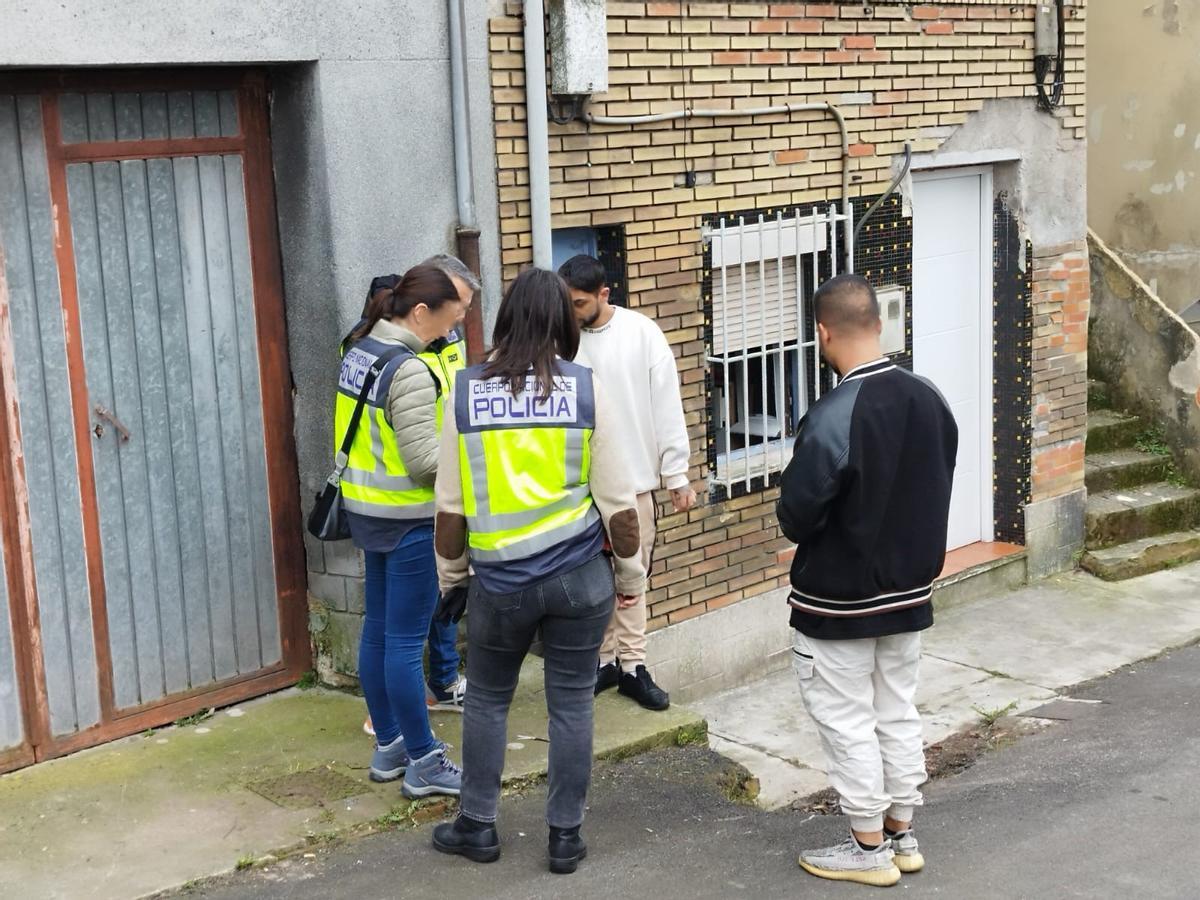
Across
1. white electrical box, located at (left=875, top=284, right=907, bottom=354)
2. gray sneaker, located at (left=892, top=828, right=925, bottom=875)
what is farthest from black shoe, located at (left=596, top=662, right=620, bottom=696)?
white electrical box, located at (left=875, top=284, right=907, bottom=354)

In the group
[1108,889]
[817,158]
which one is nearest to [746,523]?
[817,158]

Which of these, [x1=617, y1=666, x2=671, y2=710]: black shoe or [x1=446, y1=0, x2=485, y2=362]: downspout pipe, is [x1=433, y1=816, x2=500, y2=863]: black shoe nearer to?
[x1=617, y1=666, x2=671, y2=710]: black shoe

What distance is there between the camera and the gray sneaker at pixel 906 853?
4863 millimetres

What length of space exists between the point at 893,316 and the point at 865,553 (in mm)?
3981

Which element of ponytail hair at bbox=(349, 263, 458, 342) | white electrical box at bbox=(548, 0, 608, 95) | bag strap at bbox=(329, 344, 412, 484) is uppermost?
white electrical box at bbox=(548, 0, 608, 95)

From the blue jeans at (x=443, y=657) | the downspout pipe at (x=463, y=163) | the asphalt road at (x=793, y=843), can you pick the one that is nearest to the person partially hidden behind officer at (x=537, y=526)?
the asphalt road at (x=793, y=843)

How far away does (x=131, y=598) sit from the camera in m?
5.62

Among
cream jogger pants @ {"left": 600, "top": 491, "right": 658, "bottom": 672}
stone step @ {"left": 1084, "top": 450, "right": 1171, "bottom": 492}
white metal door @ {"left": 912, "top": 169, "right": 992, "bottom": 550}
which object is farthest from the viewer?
stone step @ {"left": 1084, "top": 450, "right": 1171, "bottom": 492}

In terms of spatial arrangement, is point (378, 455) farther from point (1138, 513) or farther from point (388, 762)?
point (1138, 513)

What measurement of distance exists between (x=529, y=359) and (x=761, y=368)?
134 inches

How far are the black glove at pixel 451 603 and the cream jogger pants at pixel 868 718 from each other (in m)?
1.08

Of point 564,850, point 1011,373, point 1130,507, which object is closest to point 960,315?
point 1011,373

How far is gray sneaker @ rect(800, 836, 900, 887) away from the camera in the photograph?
188 inches

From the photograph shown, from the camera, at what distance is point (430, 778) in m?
5.13
